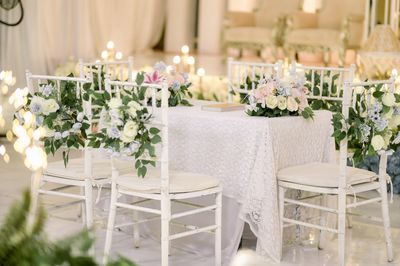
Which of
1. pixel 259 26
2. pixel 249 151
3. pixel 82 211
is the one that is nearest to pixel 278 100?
pixel 249 151

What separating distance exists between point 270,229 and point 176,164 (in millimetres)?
637

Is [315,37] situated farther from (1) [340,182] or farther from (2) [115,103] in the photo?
(2) [115,103]

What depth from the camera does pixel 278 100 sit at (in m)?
3.98

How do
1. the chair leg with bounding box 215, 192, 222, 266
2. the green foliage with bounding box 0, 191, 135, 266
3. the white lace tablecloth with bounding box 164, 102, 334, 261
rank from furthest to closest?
the white lace tablecloth with bounding box 164, 102, 334, 261, the chair leg with bounding box 215, 192, 222, 266, the green foliage with bounding box 0, 191, 135, 266

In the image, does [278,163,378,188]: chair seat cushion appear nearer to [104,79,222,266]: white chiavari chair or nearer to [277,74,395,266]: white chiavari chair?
[277,74,395,266]: white chiavari chair

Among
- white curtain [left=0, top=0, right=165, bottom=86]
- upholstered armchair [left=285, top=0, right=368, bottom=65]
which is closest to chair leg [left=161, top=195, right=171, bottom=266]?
white curtain [left=0, top=0, right=165, bottom=86]

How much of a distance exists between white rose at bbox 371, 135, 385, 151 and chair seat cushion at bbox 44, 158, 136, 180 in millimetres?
1192

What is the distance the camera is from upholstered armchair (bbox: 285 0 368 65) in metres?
11.1

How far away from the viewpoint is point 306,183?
3789 mm

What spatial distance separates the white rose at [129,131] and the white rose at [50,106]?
605mm

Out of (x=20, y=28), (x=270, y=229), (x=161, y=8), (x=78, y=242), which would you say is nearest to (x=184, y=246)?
(x=270, y=229)

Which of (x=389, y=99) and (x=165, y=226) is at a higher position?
(x=389, y=99)

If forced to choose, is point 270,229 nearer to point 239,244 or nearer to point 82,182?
point 239,244

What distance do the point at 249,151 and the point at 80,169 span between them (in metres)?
0.88
